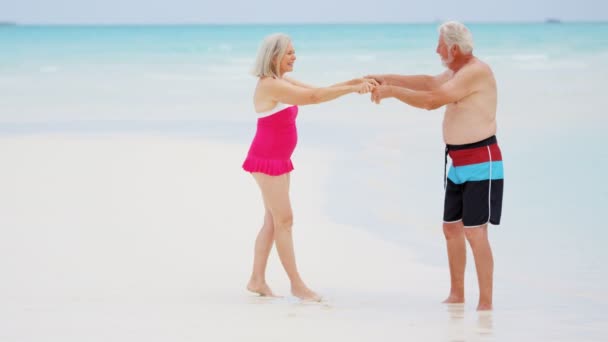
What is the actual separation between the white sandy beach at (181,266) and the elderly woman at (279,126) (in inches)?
14.0

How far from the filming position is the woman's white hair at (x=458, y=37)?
5.27 m

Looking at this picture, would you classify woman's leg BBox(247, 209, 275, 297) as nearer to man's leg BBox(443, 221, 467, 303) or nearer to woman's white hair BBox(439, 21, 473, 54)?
man's leg BBox(443, 221, 467, 303)

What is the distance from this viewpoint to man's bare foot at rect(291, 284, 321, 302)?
5.46 m

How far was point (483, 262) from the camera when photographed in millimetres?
5301

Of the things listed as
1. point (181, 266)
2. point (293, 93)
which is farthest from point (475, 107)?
point (181, 266)

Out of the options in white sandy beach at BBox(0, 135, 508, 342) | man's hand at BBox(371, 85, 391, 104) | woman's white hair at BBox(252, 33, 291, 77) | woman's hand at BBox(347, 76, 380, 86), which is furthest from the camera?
woman's hand at BBox(347, 76, 380, 86)

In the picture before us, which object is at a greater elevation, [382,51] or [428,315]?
[382,51]

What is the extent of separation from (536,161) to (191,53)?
3391 cm

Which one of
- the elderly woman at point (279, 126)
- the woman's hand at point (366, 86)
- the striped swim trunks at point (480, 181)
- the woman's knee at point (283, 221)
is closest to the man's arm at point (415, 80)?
the woman's hand at point (366, 86)

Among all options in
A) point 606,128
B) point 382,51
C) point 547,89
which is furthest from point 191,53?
point 606,128

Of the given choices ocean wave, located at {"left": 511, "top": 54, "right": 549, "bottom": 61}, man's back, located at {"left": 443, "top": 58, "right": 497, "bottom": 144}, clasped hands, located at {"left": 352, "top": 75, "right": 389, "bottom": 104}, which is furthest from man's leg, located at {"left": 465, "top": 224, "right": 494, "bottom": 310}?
ocean wave, located at {"left": 511, "top": 54, "right": 549, "bottom": 61}

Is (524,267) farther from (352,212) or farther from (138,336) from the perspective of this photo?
(138,336)

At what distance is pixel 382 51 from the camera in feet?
137

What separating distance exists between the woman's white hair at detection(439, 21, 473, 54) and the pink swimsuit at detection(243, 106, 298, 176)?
0.95 metres
